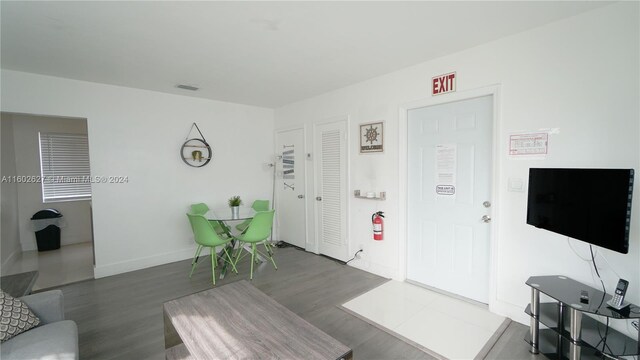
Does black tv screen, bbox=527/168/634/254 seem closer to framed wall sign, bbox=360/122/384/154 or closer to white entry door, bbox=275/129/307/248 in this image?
framed wall sign, bbox=360/122/384/154

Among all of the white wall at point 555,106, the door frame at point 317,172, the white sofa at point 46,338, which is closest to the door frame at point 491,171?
the white wall at point 555,106

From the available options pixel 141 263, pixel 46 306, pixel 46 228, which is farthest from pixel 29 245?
pixel 46 306

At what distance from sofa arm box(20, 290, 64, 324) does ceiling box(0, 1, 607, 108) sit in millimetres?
2000

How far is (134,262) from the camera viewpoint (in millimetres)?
3939

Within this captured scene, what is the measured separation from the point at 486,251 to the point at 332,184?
217cm

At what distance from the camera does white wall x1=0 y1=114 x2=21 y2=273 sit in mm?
3932

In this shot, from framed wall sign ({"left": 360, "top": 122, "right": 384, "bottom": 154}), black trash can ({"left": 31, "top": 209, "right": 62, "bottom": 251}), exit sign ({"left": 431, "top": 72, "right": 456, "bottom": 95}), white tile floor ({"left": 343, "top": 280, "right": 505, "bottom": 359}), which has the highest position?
exit sign ({"left": 431, "top": 72, "right": 456, "bottom": 95})

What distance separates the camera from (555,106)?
7.25 feet

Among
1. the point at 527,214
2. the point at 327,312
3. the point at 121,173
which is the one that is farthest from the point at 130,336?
the point at 527,214

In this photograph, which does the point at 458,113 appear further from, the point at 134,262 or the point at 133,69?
the point at 134,262

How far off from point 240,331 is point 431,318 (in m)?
1.82

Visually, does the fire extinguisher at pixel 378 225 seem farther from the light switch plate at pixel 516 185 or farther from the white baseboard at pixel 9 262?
the white baseboard at pixel 9 262

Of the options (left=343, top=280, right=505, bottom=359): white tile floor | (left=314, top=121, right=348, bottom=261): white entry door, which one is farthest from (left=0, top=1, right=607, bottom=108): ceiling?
(left=343, top=280, right=505, bottom=359): white tile floor

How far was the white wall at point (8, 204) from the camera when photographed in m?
3.93
